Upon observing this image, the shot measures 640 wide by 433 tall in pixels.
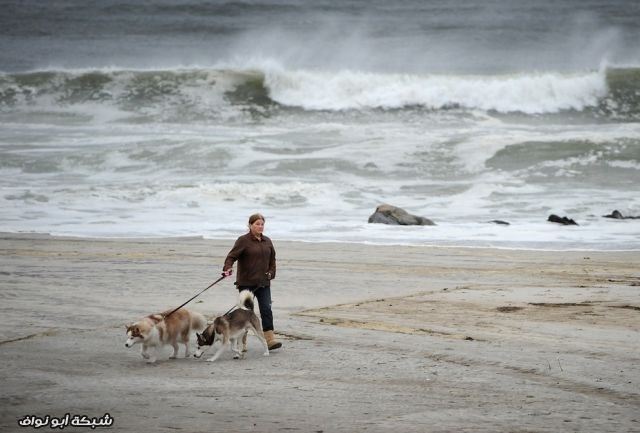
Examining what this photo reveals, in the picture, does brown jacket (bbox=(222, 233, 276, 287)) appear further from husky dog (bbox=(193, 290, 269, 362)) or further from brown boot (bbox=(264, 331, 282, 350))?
brown boot (bbox=(264, 331, 282, 350))

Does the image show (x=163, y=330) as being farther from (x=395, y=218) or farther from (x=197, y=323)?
(x=395, y=218)

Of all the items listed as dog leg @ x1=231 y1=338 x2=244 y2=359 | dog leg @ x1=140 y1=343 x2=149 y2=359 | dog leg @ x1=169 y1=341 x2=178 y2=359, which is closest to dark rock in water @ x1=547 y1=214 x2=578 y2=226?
dog leg @ x1=231 y1=338 x2=244 y2=359

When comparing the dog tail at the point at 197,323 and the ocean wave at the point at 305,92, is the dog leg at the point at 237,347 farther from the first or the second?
the ocean wave at the point at 305,92

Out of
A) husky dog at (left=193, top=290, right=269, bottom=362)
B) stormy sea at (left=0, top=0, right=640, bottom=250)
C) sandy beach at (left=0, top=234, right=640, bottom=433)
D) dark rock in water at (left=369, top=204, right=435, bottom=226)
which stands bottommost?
sandy beach at (left=0, top=234, right=640, bottom=433)

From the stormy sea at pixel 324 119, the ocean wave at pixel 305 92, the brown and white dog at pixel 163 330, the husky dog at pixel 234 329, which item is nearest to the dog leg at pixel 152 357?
the brown and white dog at pixel 163 330

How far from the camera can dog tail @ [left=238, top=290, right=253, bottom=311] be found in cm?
830

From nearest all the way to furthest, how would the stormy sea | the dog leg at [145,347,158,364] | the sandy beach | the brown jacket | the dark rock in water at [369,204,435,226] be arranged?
the sandy beach < the dog leg at [145,347,158,364] < the brown jacket < the dark rock in water at [369,204,435,226] < the stormy sea

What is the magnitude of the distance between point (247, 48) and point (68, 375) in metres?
41.8

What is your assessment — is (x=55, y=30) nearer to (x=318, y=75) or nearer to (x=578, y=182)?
(x=318, y=75)

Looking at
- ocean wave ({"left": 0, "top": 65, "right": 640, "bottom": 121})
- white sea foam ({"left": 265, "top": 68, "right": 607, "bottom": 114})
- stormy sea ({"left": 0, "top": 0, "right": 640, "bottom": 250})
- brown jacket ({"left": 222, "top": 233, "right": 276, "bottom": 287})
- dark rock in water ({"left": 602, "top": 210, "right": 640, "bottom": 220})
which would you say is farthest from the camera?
white sea foam ({"left": 265, "top": 68, "right": 607, "bottom": 114})

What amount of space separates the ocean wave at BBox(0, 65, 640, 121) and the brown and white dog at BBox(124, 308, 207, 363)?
28416mm

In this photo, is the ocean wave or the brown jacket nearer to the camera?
the brown jacket

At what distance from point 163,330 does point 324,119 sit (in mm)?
28647

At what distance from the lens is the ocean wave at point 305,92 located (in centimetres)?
3769
